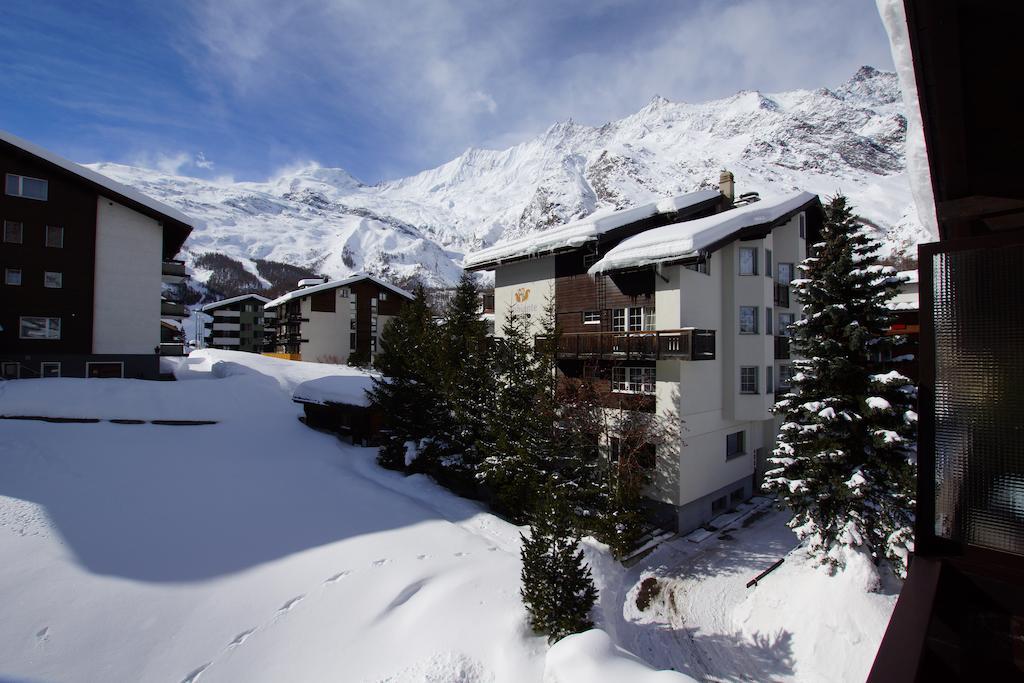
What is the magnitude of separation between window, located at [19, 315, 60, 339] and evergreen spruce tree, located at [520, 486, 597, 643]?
29504 millimetres

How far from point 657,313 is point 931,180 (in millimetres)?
15300

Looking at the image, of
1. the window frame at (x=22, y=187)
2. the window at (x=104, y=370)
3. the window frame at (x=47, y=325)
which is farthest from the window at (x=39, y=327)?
the window frame at (x=22, y=187)

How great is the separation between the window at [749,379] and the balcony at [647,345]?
10.3 feet

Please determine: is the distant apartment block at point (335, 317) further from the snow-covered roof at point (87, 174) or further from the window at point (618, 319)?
the window at point (618, 319)

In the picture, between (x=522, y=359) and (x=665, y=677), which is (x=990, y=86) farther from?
(x=522, y=359)

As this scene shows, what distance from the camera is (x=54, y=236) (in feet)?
82.4

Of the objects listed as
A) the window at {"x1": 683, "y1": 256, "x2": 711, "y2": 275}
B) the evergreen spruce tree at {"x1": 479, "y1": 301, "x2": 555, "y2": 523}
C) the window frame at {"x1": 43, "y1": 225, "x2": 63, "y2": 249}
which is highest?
the window frame at {"x1": 43, "y1": 225, "x2": 63, "y2": 249}

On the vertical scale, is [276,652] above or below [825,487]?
below

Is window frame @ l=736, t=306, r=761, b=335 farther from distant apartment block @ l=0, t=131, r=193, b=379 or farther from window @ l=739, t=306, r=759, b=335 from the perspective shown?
distant apartment block @ l=0, t=131, r=193, b=379

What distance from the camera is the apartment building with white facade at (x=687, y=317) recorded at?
1767 centimetres

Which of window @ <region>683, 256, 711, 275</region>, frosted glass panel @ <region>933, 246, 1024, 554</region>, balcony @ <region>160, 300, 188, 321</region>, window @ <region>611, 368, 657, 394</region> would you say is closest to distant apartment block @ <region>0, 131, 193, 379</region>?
balcony @ <region>160, 300, 188, 321</region>

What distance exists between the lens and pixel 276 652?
8.88 m

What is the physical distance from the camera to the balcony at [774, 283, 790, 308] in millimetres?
22312

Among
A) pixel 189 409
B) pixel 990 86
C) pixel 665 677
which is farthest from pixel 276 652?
pixel 189 409
